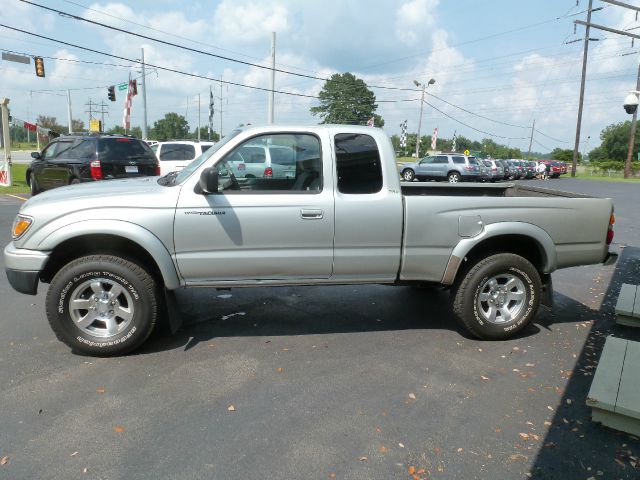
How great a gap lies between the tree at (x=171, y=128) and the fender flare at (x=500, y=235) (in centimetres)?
12989

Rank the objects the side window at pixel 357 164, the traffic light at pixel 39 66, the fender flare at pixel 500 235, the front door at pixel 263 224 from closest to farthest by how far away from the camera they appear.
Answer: the front door at pixel 263 224, the side window at pixel 357 164, the fender flare at pixel 500 235, the traffic light at pixel 39 66

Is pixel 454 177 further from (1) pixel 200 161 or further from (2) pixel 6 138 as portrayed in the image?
(1) pixel 200 161

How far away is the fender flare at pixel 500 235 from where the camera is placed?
4.43m

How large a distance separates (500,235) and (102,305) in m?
3.59

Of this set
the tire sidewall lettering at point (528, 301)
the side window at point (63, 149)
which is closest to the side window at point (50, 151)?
the side window at point (63, 149)

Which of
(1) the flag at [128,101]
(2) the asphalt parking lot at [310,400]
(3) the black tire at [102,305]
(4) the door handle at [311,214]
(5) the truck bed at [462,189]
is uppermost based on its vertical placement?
(1) the flag at [128,101]

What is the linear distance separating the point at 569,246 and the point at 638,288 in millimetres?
1469

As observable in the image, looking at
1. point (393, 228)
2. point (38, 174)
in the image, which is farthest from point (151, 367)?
point (38, 174)

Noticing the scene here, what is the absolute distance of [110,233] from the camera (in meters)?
3.90

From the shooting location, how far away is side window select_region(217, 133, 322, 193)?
165 inches

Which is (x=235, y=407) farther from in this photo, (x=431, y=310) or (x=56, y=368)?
(x=431, y=310)

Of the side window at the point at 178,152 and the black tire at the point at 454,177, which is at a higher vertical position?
the side window at the point at 178,152

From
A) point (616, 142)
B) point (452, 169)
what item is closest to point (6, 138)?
point (452, 169)

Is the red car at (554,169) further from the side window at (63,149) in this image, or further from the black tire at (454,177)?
the side window at (63,149)
